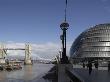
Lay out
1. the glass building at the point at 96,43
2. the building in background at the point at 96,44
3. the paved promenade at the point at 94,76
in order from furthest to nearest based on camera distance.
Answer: the glass building at the point at 96,43 < the building in background at the point at 96,44 < the paved promenade at the point at 94,76

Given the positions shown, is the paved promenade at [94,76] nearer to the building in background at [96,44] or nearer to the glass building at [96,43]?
the building in background at [96,44]

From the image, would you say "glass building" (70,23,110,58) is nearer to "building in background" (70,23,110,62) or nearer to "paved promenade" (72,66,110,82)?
"building in background" (70,23,110,62)

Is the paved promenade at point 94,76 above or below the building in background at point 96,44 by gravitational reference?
below

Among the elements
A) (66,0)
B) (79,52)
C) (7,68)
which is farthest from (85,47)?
(66,0)

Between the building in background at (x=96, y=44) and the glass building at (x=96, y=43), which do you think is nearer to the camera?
the building in background at (x=96, y=44)

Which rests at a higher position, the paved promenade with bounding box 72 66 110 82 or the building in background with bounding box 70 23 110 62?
the building in background with bounding box 70 23 110 62

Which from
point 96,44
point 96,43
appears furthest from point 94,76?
point 96,44

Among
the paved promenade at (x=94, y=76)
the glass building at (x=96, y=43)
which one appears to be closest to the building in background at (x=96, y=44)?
the glass building at (x=96, y=43)

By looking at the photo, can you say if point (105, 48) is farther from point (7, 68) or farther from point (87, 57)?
point (7, 68)

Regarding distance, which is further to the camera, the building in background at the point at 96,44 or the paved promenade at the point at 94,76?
the building in background at the point at 96,44

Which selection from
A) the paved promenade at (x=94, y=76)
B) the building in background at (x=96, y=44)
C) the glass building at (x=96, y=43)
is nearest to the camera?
the paved promenade at (x=94, y=76)

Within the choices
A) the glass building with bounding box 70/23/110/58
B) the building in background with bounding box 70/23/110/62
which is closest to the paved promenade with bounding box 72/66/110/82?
the building in background with bounding box 70/23/110/62

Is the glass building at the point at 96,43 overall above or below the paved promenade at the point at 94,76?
above

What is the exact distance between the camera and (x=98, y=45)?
578ft
